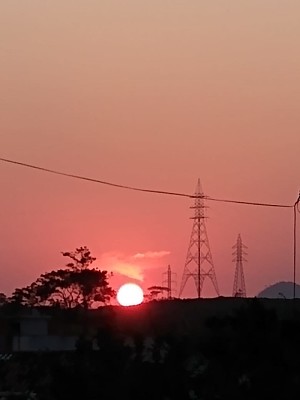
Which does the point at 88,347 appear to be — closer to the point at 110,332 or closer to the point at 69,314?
the point at 110,332

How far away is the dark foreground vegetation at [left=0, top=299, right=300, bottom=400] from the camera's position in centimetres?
1873

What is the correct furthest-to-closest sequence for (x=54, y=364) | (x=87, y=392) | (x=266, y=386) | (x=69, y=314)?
(x=69, y=314), (x=54, y=364), (x=87, y=392), (x=266, y=386)

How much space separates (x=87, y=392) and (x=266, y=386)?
3297mm

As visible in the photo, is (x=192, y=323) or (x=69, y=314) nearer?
Result: (x=192, y=323)

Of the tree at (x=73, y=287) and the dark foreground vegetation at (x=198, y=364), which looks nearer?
the dark foreground vegetation at (x=198, y=364)

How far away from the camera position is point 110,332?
68.9 ft

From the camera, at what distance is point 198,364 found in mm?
19656

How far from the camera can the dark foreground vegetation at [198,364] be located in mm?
18734

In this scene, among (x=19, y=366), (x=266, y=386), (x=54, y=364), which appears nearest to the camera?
(x=266, y=386)

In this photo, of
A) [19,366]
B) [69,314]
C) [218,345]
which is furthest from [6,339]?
[218,345]

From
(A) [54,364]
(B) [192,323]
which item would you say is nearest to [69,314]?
(B) [192,323]

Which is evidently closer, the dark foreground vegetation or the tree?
the dark foreground vegetation

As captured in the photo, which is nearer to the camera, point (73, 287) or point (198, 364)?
point (198, 364)

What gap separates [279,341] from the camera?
18781mm
